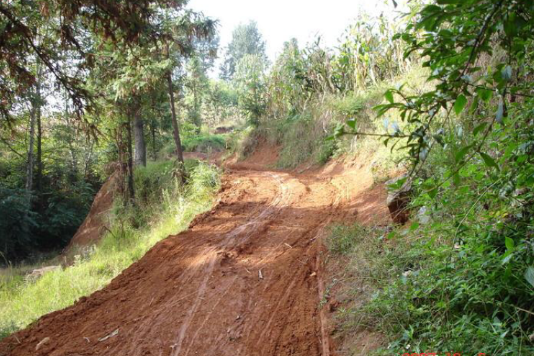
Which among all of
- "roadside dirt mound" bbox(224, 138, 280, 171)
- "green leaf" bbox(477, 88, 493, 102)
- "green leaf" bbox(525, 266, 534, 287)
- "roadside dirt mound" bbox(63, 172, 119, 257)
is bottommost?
"roadside dirt mound" bbox(63, 172, 119, 257)

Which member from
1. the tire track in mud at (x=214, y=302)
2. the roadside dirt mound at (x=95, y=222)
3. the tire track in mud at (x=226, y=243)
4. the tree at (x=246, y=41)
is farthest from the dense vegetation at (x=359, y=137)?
the tree at (x=246, y=41)

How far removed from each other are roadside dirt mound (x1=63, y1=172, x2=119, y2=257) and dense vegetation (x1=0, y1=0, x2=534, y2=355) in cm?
144

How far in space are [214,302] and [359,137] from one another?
22.0 feet

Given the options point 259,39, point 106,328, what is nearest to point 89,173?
point 106,328

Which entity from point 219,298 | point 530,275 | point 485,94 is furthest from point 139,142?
point 485,94

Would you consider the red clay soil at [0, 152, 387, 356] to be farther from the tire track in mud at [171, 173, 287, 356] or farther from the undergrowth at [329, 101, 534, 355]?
the undergrowth at [329, 101, 534, 355]

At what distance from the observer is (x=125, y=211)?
39.6ft

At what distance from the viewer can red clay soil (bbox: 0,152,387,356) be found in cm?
355

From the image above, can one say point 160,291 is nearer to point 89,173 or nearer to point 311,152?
point 311,152

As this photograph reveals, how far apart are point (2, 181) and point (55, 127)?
3674mm

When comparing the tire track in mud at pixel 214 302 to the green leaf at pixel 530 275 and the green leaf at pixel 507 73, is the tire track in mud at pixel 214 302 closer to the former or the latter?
the green leaf at pixel 530 275

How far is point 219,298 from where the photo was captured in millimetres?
4324

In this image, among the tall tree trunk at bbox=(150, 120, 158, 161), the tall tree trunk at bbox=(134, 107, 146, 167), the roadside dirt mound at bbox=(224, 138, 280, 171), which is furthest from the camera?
the tall tree trunk at bbox=(150, 120, 158, 161)

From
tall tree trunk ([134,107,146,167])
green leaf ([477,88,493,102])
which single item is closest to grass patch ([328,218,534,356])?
green leaf ([477,88,493,102])
